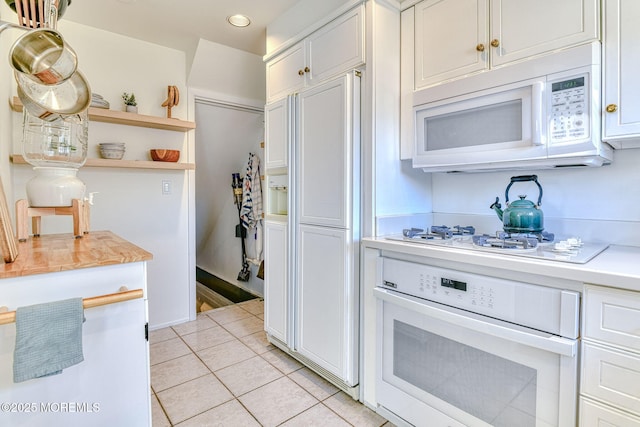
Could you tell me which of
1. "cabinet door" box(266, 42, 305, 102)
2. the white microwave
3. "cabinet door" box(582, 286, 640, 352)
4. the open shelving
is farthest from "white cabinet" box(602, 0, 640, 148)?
the open shelving

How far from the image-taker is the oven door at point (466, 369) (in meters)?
1.06

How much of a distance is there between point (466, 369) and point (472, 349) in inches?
3.6

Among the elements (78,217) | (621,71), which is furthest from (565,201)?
(78,217)

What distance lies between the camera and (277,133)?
2.20 metres

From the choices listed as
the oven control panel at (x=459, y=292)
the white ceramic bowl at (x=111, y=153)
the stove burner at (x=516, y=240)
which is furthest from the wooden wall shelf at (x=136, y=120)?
the stove burner at (x=516, y=240)

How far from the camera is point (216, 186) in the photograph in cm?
417

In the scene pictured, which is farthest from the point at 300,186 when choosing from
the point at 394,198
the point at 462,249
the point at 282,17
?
the point at 282,17

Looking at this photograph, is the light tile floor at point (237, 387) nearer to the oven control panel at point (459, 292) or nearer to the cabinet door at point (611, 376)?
the oven control panel at point (459, 292)

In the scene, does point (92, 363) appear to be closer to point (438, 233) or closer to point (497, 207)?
point (438, 233)

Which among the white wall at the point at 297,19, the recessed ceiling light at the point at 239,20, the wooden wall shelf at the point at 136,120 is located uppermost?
the recessed ceiling light at the point at 239,20

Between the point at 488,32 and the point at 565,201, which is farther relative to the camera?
the point at 565,201

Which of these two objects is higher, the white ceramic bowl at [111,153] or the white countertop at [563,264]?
the white ceramic bowl at [111,153]

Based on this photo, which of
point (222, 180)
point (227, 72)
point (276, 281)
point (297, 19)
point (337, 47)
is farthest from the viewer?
point (222, 180)

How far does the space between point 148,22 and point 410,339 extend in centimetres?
269
